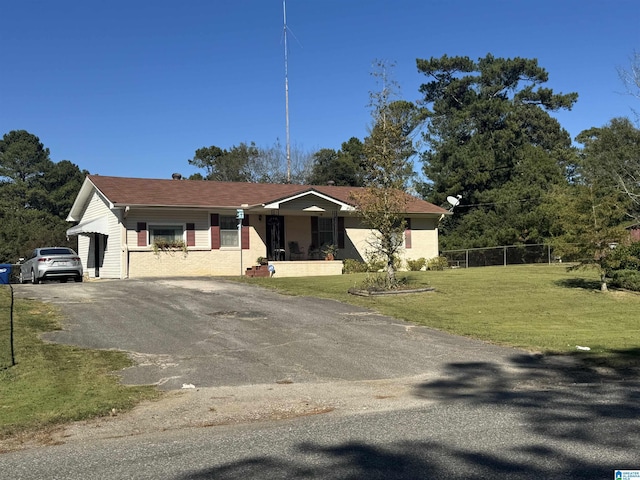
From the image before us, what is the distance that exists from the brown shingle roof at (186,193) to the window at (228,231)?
2.32 feet

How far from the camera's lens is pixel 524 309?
15.1 m

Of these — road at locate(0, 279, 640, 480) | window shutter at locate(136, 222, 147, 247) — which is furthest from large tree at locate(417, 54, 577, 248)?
road at locate(0, 279, 640, 480)

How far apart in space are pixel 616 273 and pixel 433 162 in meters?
28.8

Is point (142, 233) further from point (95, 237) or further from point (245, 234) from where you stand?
point (95, 237)

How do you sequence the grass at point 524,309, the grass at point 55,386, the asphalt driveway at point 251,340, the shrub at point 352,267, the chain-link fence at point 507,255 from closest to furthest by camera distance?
the grass at point 55,386 < the asphalt driveway at point 251,340 < the grass at point 524,309 < the shrub at point 352,267 < the chain-link fence at point 507,255

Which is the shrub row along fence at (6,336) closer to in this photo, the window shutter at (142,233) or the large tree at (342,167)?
the window shutter at (142,233)

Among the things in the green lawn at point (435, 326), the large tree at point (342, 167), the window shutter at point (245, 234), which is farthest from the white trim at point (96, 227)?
the large tree at point (342, 167)

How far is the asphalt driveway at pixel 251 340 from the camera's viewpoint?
8805 mm

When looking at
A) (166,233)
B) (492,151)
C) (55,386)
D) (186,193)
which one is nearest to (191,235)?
(166,233)

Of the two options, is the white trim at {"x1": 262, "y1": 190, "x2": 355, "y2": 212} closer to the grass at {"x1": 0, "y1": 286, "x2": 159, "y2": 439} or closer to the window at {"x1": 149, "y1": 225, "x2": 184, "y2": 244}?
the window at {"x1": 149, "y1": 225, "x2": 184, "y2": 244}

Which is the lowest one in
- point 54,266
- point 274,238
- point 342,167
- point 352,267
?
point 352,267

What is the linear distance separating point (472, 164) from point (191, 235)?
85.6 ft

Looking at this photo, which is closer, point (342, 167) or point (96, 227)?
point (96, 227)

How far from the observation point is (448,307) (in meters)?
15.5
